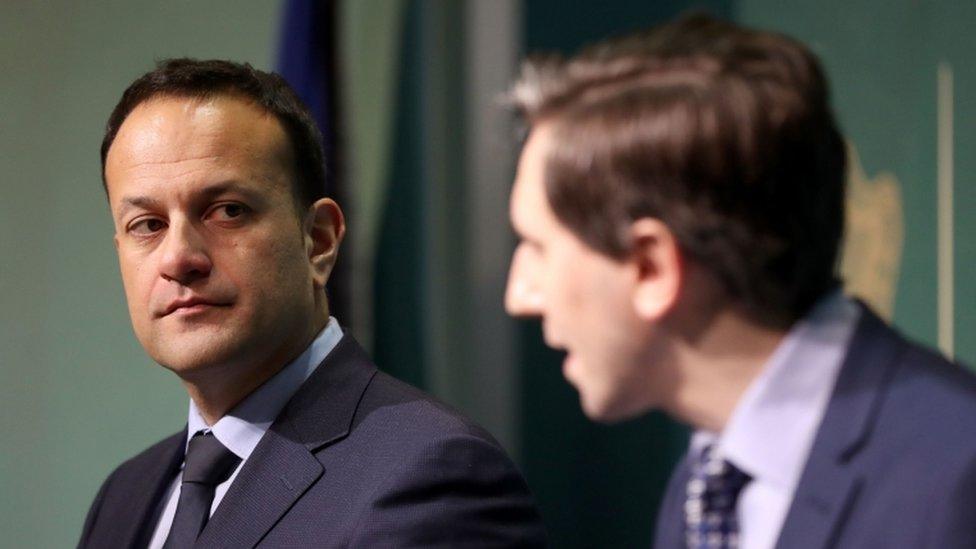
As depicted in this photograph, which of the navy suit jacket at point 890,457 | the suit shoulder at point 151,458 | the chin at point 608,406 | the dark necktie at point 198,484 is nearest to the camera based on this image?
the navy suit jacket at point 890,457

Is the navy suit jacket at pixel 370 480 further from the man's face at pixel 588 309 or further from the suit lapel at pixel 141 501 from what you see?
the man's face at pixel 588 309

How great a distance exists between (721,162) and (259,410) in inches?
44.3

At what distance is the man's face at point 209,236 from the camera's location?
1.93m

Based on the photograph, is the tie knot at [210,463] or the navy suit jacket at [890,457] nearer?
the navy suit jacket at [890,457]

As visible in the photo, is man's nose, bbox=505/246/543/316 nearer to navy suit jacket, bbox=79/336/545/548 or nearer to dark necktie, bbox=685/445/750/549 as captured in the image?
dark necktie, bbox=685/445/750/549

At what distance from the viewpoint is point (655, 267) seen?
1133mm

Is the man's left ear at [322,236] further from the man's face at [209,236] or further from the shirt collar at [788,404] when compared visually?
the shirt collar at [788,404]

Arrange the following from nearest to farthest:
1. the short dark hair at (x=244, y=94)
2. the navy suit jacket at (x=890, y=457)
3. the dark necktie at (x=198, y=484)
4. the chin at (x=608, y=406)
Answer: the navy suit jacket at (x=890, y=457)
the chin at (x=608, y=406)
the dark necktie at (x=198, y=484)
the short dark hair at (x=244, y=94)

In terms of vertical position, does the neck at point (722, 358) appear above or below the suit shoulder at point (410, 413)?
above

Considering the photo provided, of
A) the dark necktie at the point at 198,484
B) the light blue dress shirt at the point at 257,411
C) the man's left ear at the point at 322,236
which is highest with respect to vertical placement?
the man's left ear at the point at 322,236

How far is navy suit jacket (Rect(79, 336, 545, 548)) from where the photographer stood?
179cm

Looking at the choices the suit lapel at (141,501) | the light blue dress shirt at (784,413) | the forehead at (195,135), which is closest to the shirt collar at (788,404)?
the light blue dress shirt at (784,413)

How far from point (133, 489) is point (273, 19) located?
78.9 inches

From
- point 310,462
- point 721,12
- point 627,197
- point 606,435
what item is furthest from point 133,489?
point 721,12
